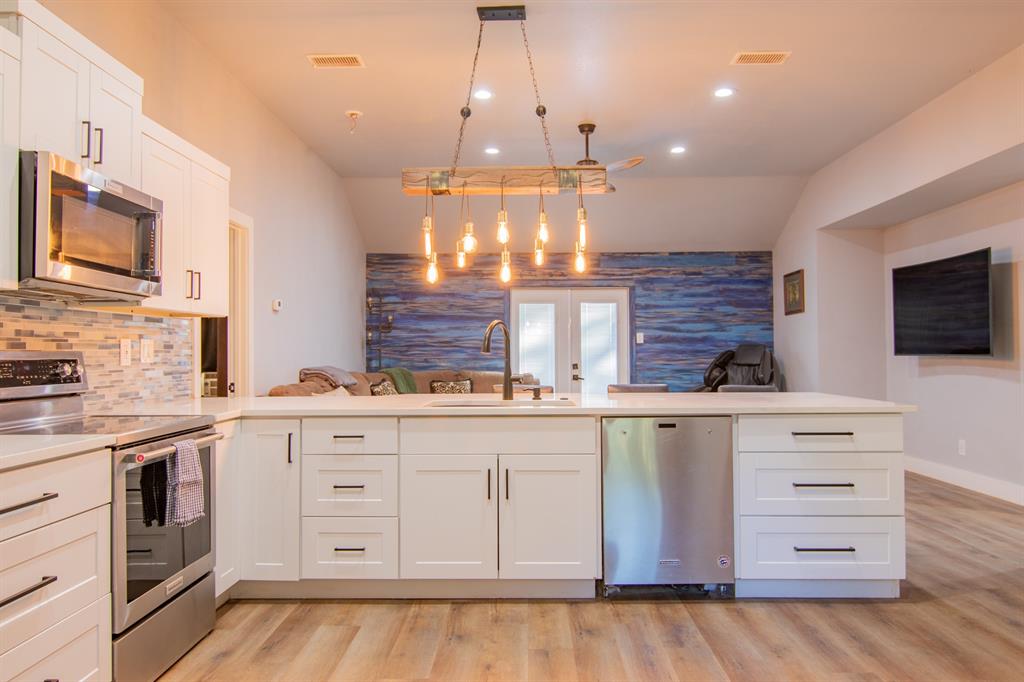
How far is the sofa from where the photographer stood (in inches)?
154

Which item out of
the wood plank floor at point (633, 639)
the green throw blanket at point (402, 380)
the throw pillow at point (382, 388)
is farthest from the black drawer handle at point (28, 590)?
the green throw blanket at point (402, 380)

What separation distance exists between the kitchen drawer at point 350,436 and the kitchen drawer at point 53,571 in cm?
91

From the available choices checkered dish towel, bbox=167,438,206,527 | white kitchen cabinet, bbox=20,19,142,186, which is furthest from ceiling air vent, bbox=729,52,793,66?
checkered dish towel, bbox=167,438,206,527

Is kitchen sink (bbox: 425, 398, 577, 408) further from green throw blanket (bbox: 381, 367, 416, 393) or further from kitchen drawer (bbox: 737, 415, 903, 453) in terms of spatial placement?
green throw blanket (bbox: 381, 367, 416, 393)

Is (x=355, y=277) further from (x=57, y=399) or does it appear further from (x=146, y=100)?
(x=57, y=399)

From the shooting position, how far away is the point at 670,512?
8.43 feet

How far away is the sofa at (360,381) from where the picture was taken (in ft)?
12.9

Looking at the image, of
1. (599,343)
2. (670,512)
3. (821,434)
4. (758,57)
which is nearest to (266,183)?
(758,57)

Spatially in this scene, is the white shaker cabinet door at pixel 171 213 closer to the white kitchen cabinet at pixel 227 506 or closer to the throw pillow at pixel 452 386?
the white kitchen cabinet at pixel 227 506

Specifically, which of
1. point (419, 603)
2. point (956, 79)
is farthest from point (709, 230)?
point (419, 603)

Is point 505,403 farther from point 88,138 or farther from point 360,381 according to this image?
point 360,381

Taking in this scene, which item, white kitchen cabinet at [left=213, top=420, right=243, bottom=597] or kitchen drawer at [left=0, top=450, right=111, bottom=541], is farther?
white kitchen cabinet at [left=213, top=420, right=243, bottom=597]

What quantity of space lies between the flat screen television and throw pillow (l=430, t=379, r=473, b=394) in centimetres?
411

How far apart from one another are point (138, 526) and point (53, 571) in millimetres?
323
